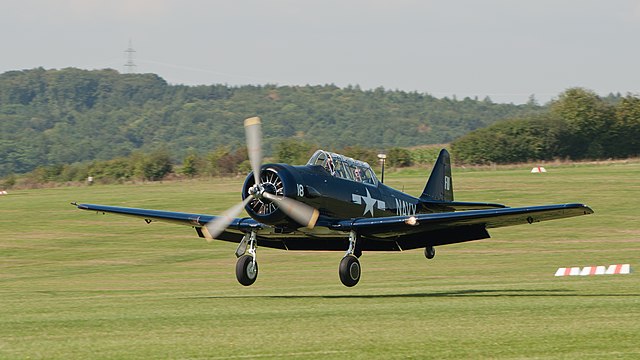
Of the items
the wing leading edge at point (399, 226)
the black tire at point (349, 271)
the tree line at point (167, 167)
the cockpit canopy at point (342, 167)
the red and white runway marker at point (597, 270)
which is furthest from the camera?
the tree line at point (167, 167)

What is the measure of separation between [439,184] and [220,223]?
7587 mm

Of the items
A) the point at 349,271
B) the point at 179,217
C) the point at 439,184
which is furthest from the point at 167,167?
the point at 349,271

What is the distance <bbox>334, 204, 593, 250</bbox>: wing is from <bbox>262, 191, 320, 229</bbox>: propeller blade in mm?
775

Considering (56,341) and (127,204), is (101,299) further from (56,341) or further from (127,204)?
(127,204)

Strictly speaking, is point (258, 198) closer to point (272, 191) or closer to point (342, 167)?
point (272, 191)

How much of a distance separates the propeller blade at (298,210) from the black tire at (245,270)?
1.59m

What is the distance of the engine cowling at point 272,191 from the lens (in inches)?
729

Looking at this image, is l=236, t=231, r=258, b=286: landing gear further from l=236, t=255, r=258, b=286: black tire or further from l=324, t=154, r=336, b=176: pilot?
l=324, t=154, r=336, b=176: pilot

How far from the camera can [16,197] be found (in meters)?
64.8

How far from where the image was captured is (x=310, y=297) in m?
18.4

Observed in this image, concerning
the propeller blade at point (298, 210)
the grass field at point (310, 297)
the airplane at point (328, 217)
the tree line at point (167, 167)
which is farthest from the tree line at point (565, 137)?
the propeller blade at point (298, 210)

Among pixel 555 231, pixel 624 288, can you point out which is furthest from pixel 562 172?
pixel 624 288

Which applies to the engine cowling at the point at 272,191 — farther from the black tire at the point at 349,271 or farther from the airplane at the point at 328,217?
the black tire at the point at 349,271

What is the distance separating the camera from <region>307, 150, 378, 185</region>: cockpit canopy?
19875mm
